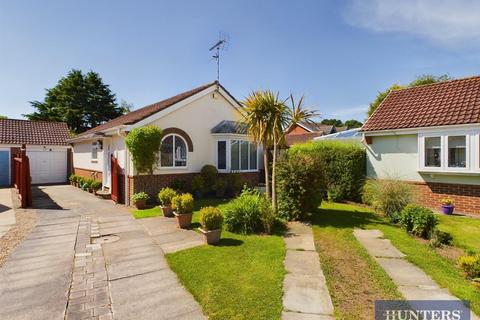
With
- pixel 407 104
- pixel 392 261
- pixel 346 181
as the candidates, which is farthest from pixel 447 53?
pixel 392 261

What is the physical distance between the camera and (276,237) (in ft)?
25.8

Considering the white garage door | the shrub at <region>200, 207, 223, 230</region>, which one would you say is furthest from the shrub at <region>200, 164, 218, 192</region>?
the white garage door

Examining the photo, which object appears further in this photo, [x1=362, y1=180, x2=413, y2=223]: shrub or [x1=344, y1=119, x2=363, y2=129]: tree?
[x1=344, y1=119, x2=363, y2=129]: tree

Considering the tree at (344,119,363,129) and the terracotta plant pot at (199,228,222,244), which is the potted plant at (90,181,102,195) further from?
the tree at (344,119,363,129)

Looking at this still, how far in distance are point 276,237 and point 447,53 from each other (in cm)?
1337

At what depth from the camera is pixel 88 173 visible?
1991 centimetres

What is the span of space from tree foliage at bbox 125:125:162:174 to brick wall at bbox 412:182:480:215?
12130 millimetres

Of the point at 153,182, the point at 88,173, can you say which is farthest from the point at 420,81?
the point at 88,173

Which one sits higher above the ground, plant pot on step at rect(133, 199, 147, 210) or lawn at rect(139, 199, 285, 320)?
plant pot on step at rect(133, 199, 147, 210)

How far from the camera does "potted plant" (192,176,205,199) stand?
14.3 metres

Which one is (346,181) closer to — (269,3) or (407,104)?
(407,104)

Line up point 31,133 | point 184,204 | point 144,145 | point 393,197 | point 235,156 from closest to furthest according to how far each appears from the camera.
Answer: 1. point 184,204
2. point 393,197
3. point 144,145
4. point 235,156
5. point 31,133

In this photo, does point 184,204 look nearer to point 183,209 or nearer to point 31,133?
point 183,209

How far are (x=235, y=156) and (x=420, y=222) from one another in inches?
404
